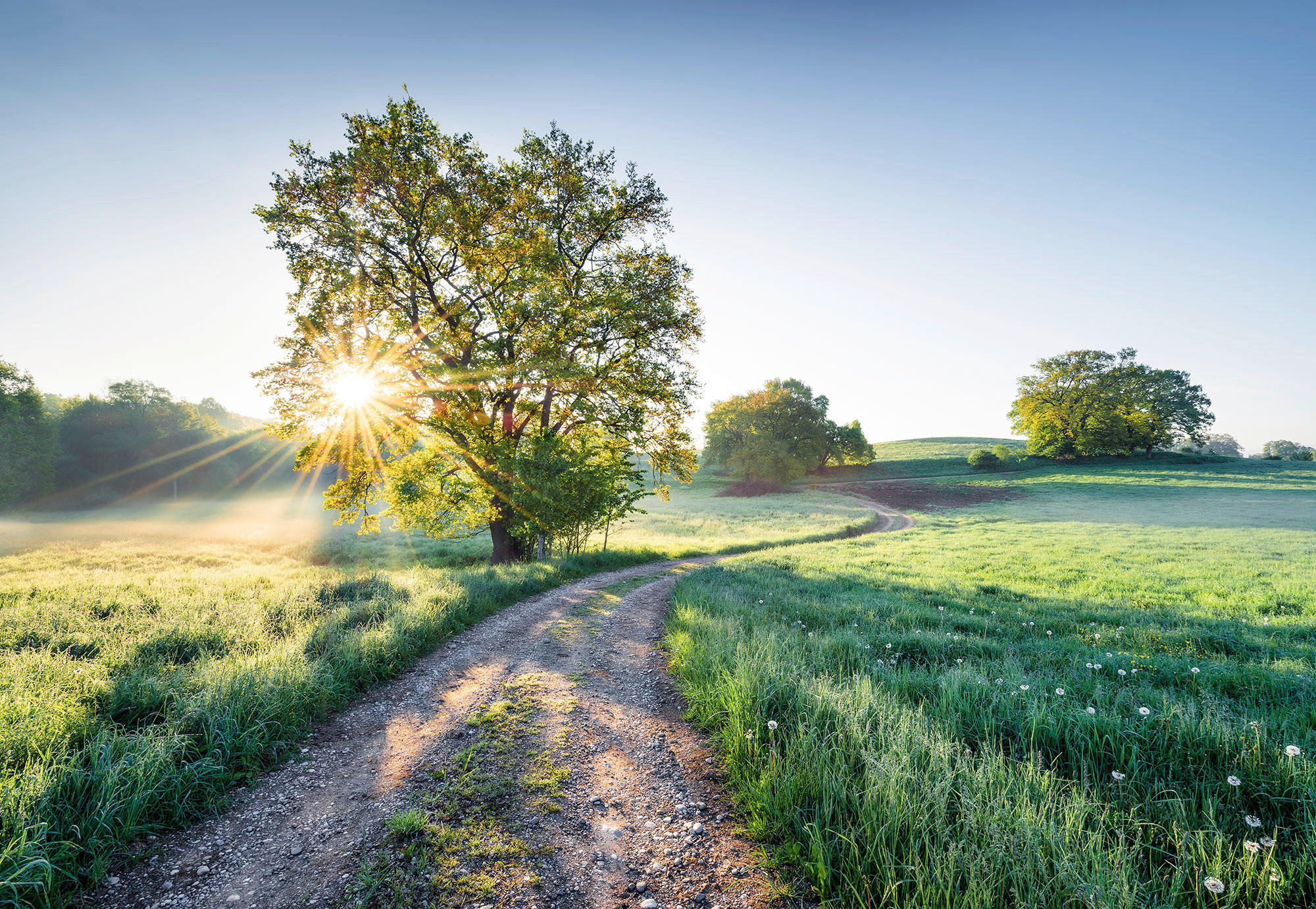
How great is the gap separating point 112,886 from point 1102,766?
26.9ft

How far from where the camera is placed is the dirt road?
3.35 meters

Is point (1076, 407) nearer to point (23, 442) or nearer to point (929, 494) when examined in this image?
point (929, 494)

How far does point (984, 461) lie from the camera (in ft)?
211

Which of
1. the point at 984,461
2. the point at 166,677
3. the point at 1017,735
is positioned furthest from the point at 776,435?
the point at 166,677

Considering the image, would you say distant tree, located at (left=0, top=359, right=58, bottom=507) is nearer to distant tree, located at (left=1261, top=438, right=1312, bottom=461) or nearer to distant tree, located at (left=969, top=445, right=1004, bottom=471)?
distant tree, located at (left=969, top=445, right=1004, bottom=471)

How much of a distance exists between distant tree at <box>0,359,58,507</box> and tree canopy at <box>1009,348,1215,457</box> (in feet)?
391

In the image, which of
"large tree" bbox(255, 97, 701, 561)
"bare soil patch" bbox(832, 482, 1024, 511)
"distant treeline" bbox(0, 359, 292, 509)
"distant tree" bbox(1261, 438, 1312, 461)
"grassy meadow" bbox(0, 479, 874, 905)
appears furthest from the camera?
"distant tree" bbox(1261, 438, 1312, 461)

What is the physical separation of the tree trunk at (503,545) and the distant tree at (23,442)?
185ft

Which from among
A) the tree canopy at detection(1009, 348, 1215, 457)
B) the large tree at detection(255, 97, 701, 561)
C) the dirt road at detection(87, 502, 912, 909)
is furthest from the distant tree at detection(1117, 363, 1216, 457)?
the dirt road at detection(87, 502, 912, 909)

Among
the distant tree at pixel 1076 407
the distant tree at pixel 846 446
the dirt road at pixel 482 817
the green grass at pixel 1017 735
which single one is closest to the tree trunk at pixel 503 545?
the green grass at pixel 1017 735

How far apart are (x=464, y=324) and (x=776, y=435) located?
158 feet

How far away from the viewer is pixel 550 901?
3.24m

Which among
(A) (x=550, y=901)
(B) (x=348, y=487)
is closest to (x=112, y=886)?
(A) (x=550, y=901)

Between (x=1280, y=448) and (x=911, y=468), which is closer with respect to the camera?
(x=911, y=468)
